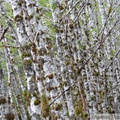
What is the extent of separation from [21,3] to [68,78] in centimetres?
373

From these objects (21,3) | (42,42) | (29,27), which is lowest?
(42,42)

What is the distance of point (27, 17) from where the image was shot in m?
7.43

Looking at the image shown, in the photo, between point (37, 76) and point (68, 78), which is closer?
point (37, 76)

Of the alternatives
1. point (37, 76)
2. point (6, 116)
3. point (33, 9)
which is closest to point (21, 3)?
point (33, 9)

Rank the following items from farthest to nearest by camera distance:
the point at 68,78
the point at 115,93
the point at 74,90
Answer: the point at 115,93 → the point at 74,90 → the point at 68,78

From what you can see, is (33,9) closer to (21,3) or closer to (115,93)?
(21,3)

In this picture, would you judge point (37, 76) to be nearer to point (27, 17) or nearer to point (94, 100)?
point (27, 17)

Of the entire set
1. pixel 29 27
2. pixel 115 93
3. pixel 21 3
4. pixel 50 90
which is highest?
pixel 21 3

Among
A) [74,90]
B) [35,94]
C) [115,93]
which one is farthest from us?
[115,93]

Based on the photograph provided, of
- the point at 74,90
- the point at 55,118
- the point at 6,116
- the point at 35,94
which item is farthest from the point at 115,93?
the point at 6,116

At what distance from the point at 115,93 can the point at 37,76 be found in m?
8.21

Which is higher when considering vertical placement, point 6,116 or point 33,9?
point 33,9

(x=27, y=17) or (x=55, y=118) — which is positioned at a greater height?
(x=27, y=17)

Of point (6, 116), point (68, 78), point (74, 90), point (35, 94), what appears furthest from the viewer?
point (74, 90)
